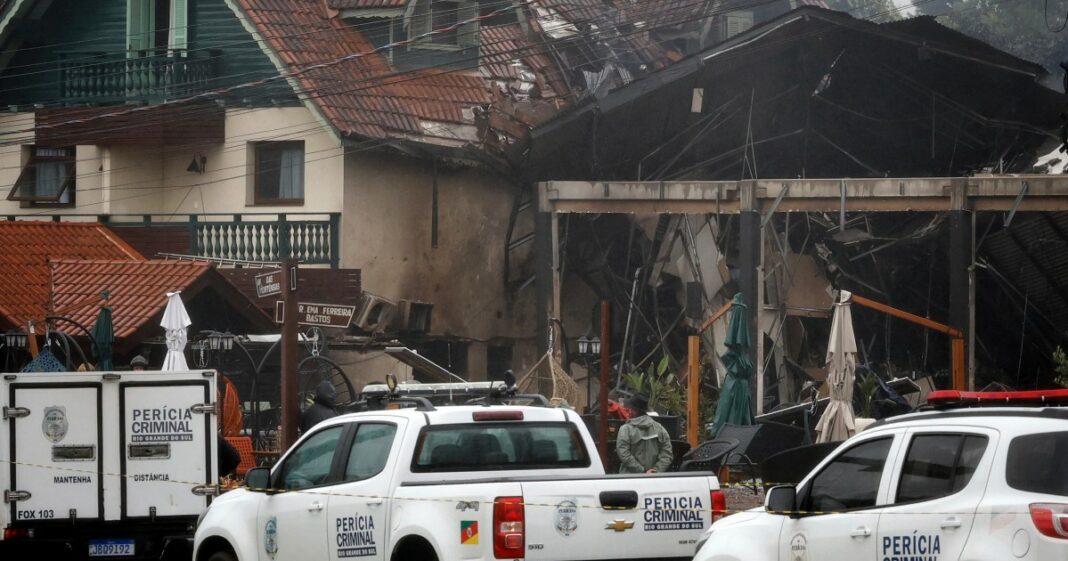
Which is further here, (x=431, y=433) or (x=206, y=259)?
(x=206, y=259)

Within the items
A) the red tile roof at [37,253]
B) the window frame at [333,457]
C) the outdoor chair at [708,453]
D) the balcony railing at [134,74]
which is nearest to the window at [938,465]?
the window frame at [333,457]

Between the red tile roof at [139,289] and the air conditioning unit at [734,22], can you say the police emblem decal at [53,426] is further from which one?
the air conditioning unit at [734,22]

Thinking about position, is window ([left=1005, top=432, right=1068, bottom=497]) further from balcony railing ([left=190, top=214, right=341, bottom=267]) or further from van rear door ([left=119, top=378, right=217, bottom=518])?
balcony railing ([left=190, top=214, right=341, bottom=267])

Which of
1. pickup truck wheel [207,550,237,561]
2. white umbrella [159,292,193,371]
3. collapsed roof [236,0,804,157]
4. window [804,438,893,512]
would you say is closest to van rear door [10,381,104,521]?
pickup truck wheel [207,550,237,561]

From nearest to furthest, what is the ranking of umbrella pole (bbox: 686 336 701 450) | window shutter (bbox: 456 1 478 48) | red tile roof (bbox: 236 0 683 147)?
1. umbrella pole (bbox: 686 336 701 450)
2. red tile roof (bbox: 236 0 683 147)
3. window shutter (bbox: 456 1 478 48)

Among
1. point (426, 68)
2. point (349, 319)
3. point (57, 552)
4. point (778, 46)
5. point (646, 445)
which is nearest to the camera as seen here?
point (57, 552)

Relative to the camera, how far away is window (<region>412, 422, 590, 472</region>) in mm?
10641

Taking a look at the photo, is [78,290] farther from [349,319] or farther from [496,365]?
[496,365]

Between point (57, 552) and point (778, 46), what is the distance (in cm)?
1714

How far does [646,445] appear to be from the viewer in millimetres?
16266

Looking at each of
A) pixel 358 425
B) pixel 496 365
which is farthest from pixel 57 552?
pixel 496 365

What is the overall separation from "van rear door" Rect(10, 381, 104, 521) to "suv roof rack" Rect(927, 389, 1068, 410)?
8.18 m

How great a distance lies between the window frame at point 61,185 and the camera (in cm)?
3156

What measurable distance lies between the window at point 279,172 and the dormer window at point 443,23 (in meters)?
3.10
